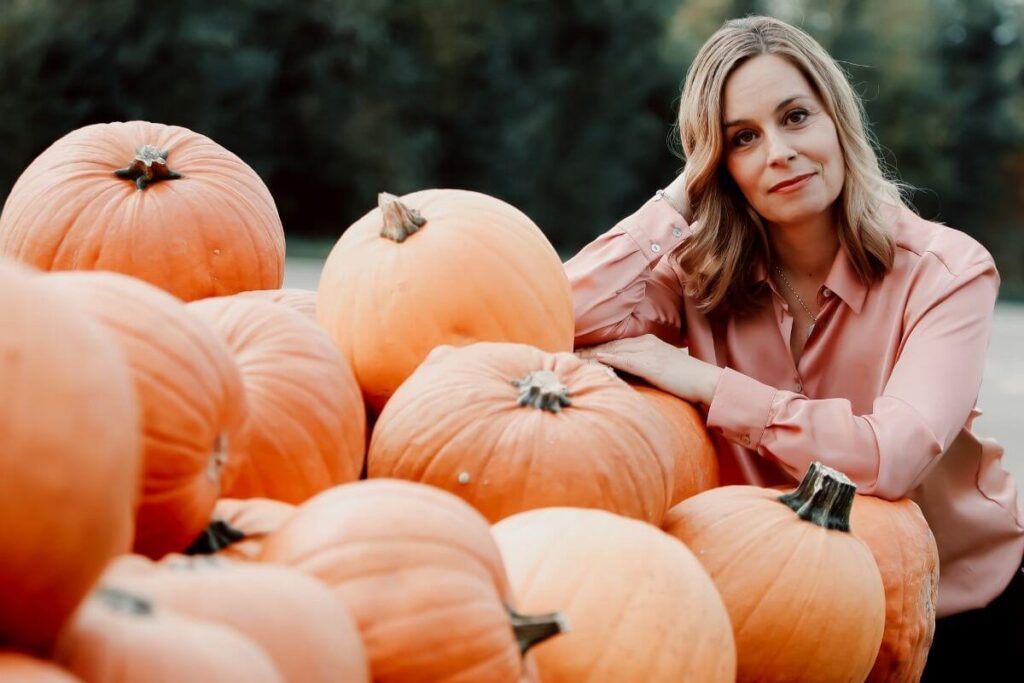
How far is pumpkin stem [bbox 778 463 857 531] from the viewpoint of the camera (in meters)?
1.73

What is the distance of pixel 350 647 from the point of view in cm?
102

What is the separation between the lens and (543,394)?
164 cm

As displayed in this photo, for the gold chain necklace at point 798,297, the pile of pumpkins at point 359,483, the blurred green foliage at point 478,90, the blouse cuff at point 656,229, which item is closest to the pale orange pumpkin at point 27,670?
the pile of pumpkins at point 359,483

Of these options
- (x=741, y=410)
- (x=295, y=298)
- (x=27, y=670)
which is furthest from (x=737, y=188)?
(x=27, y=670)

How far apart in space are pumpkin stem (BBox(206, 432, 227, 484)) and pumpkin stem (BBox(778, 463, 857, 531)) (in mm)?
879

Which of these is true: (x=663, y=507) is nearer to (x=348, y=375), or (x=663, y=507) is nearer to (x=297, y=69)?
(x=348, y=375)

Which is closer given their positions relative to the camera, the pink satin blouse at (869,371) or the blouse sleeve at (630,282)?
the pink satin blouse at (869,371)

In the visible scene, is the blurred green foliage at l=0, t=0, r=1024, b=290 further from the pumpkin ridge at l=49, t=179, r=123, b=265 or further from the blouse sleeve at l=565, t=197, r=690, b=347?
the pumpkin ridge at l=49, t=179, r=123, b=265

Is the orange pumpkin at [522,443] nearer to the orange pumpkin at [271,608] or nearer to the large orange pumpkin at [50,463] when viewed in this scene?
the orange pumpkin at [271,608]

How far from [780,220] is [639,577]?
4.70 feet

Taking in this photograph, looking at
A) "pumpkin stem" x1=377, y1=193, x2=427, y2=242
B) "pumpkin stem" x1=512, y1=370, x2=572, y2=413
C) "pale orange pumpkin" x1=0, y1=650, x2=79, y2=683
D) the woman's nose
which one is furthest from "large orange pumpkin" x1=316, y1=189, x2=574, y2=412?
"pale orange pumpkin" x1=0, y1=650, x2=79, y2=683

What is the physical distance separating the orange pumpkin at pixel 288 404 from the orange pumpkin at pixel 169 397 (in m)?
0.22

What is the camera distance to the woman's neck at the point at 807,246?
267cm

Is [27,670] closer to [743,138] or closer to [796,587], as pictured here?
[796,587]
